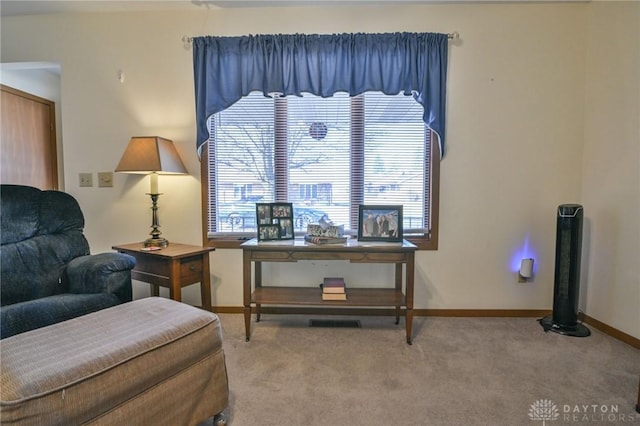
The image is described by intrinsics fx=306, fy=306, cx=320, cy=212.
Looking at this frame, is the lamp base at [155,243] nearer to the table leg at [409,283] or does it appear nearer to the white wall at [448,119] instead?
the white wall at [448,119]

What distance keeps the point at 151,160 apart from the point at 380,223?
1.73 metres

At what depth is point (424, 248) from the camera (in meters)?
2.56

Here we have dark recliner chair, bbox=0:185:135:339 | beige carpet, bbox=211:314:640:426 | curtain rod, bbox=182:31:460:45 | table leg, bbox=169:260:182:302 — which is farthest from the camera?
curtain rod, bbox=182:31:460:45

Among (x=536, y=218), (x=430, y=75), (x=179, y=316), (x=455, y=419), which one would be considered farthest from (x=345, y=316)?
(x=430, y=75)

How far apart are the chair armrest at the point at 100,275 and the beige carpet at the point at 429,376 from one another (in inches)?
31.2

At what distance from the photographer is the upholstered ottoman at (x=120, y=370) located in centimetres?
90

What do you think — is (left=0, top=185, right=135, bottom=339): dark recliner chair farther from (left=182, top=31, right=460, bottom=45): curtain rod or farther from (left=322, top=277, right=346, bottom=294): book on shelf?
(left=182, top=31, right=460, bottom=45): curtain rod

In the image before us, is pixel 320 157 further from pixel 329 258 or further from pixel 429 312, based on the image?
pixel 429 312

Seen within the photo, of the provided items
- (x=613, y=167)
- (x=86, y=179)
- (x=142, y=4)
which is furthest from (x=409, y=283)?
(x=142, y=4)

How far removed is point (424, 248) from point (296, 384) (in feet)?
4.87

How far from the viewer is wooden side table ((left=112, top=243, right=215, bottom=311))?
2080 millimetres

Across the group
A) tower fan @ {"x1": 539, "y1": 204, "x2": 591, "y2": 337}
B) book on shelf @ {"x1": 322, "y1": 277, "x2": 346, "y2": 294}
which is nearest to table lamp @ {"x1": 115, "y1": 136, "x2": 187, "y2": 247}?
book on shelf @ {"x1": 322, "y1": 277, "x2": 346, "y2": 294}

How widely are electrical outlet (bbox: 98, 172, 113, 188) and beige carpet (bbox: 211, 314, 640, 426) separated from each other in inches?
61.2

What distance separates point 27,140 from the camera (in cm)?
288
